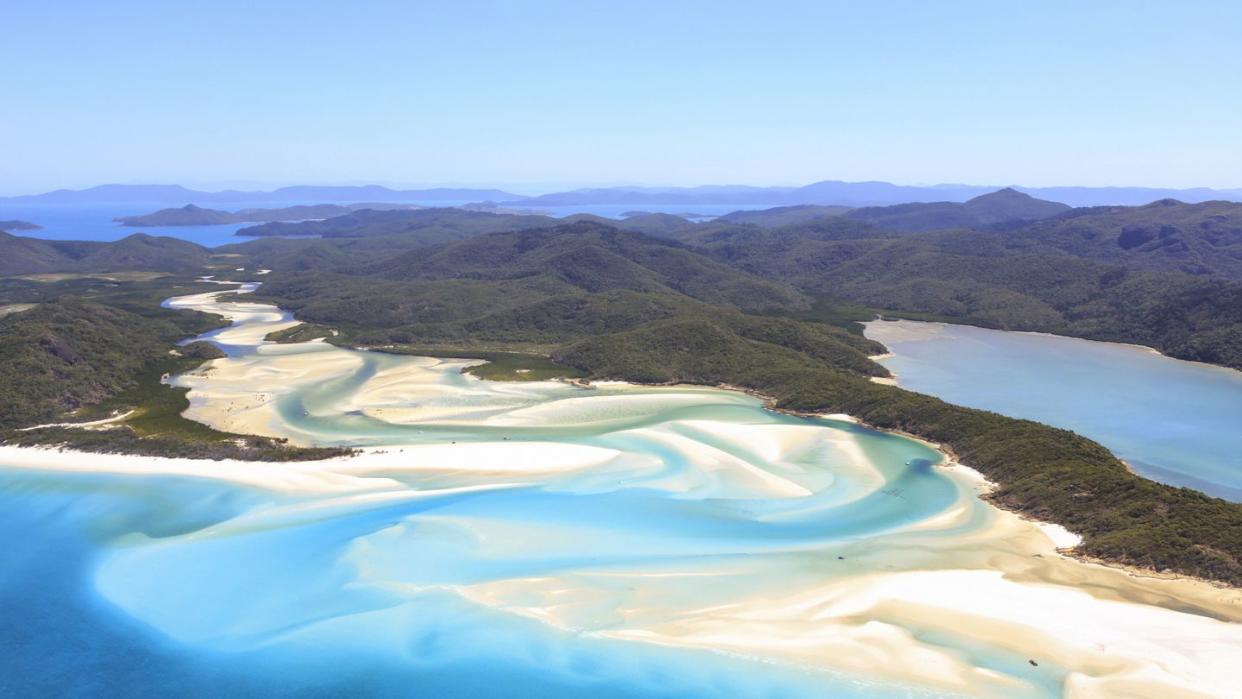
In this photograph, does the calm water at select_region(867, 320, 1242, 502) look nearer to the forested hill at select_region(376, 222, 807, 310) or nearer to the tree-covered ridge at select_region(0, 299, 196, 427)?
the forested hill at select_region(376, 222, 807, 310)

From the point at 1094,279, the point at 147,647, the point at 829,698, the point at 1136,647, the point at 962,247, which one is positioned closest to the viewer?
the point at 829,698

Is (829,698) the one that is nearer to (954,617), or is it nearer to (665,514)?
(954,617)

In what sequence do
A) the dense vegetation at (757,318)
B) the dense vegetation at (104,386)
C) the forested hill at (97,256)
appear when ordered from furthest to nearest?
the forested hill at (97,256)
the dense vegetation at (104,386)
the dense vegetation at (757,318)

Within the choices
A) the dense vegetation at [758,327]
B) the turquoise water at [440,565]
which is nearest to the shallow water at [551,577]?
the turquoise water at [440,565]

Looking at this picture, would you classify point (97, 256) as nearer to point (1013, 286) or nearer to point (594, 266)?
point (594, 266)

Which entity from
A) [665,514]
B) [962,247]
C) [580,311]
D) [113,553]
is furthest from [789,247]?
[113,553]

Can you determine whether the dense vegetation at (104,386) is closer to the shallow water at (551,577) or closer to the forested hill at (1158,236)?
the shallow water at (551,577)
